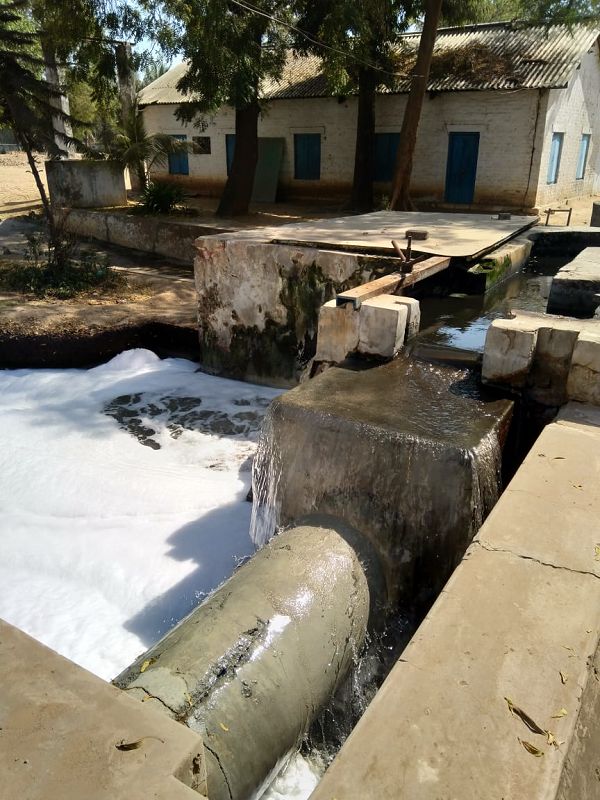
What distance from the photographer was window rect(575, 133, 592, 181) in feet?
58.0

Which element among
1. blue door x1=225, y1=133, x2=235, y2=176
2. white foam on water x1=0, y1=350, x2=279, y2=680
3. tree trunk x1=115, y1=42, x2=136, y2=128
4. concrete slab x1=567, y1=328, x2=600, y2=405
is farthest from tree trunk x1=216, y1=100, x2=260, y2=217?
concrete slab x1=567, y1=328, x2=600, y2=405

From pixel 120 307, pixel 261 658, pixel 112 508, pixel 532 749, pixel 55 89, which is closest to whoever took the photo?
pixel 532 749

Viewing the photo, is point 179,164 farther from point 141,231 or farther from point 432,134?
point 432,134

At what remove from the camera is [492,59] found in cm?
1567

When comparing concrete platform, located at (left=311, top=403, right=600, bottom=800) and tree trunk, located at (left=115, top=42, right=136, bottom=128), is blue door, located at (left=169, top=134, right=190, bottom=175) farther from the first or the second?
concrete platform, located at (left=311, top=403, right=600, bottom=800)

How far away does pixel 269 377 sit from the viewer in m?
7.70

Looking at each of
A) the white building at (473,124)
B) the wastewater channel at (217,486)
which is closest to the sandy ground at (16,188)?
the white building at (473,124)

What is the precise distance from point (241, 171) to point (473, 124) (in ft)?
19.1

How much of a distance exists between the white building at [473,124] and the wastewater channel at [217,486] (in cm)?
896

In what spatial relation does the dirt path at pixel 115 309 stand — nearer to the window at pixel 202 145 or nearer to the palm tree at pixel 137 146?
the palm tree at pixel 137 146

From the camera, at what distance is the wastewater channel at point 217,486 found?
3.35 meters

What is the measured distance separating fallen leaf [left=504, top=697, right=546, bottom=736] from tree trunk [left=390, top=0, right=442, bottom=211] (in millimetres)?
13235

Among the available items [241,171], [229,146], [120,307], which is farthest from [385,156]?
[120,307]

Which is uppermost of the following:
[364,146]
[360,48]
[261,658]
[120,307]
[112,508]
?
[360,48]
